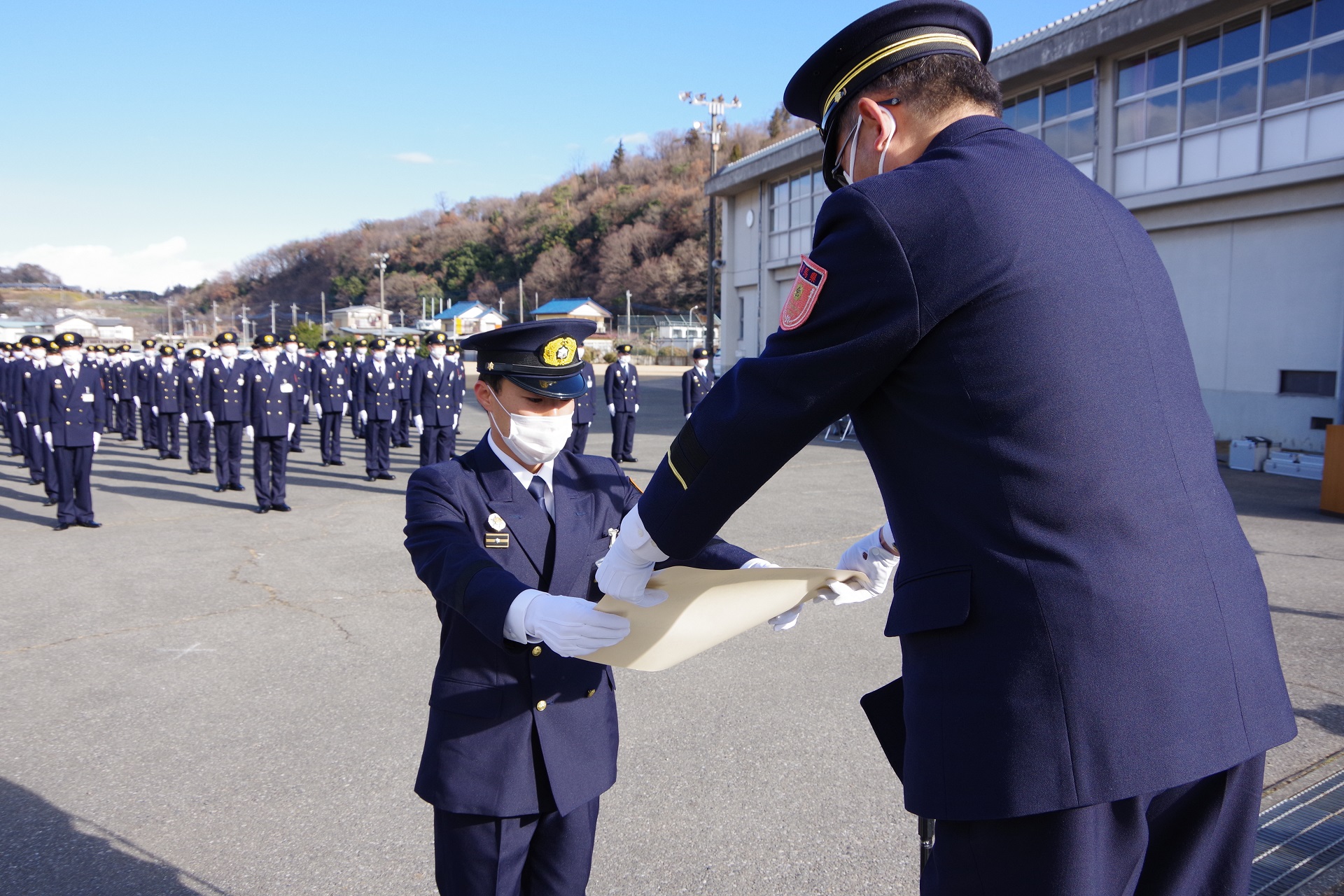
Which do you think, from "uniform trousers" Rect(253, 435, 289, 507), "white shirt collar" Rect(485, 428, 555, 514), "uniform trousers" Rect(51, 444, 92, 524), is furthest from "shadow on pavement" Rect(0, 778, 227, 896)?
"uniform trousers" Rect(253, 435, 289, 507)

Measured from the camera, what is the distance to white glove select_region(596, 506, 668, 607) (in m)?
1.46

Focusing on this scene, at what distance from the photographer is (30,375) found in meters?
11.2

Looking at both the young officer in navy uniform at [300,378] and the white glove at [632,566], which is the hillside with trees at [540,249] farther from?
the white glove at [632,566]

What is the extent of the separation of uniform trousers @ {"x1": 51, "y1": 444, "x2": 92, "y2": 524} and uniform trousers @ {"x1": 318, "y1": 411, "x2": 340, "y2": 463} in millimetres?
5284

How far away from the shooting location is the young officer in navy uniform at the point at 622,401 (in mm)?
14586

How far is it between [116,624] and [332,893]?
3952mm

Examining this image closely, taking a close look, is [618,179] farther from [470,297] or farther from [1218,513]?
[1218,513]

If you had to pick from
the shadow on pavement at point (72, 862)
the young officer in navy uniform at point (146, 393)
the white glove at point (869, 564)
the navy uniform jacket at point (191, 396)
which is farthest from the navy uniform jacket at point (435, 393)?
the white glove at point (869, 564)

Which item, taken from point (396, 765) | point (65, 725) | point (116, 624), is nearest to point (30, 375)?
point (116, 624)

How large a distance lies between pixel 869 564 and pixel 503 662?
84 cm

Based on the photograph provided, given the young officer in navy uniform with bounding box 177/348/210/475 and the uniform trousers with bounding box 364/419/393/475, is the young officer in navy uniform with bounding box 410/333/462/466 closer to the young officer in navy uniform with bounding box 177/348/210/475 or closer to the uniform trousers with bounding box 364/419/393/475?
the uniform trousers with bounding box 364/419/393/475

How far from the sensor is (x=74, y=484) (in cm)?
973

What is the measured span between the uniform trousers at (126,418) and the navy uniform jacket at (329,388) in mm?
6261

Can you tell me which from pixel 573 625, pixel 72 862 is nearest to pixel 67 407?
pixel 72 862
